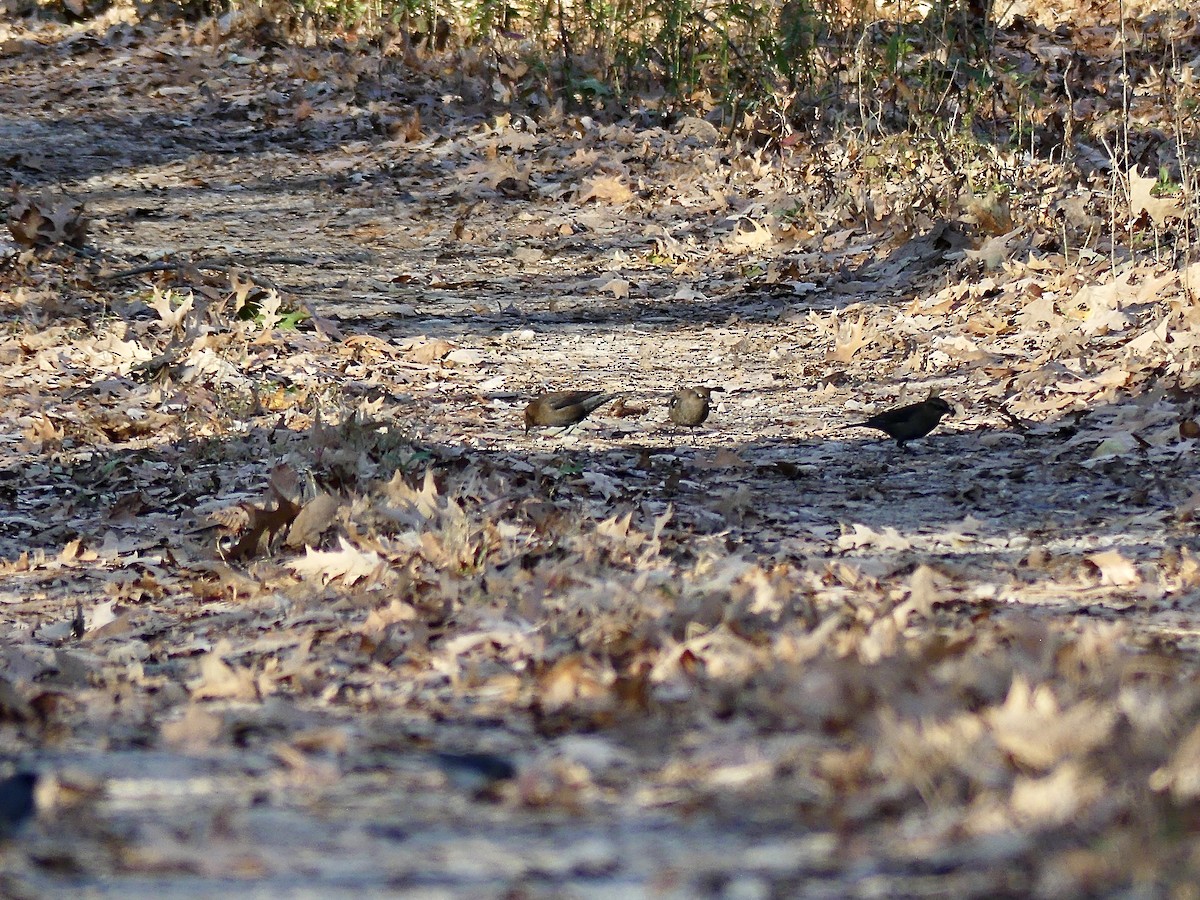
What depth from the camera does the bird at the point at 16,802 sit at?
1813 millimetres

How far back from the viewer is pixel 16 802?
1869 mm

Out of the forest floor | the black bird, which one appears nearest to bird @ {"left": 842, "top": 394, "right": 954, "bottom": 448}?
the forest floor

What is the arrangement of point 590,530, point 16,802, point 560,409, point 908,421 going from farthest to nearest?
point 560,409, point 908,421, point 590,530, point 16,802

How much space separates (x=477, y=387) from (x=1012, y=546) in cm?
302

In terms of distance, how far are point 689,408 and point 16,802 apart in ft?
12.1

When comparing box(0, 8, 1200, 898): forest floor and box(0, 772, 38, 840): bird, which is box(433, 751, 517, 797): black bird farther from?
box(0, 772, 38, 840): bird

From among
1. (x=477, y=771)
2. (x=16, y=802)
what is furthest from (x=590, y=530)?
(x=16, y=802)

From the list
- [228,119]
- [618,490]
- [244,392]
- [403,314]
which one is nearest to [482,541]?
[618,490]

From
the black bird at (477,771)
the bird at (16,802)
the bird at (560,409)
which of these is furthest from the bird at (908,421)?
the bird at (16,802)

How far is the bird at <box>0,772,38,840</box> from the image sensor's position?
1813 mm

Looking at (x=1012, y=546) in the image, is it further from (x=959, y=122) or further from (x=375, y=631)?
(x=959, y=122)

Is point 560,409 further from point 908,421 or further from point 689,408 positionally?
point 908,421

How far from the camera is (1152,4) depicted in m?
12.4

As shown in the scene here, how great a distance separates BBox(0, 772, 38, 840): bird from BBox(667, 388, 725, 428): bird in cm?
359
